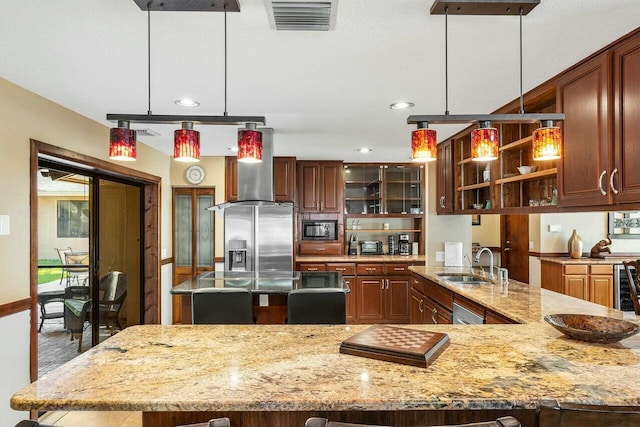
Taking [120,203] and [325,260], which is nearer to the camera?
[120,203]

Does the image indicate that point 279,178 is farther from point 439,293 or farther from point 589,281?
point 589,281

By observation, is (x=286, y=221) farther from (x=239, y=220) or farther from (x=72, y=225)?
(x=72, y=225)

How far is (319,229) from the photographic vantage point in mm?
6242

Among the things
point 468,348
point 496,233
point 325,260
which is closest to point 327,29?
point 468,348

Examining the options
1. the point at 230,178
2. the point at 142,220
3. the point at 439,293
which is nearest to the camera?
the point at 439,293

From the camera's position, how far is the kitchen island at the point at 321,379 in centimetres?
120

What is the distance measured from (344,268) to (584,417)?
4.70 m

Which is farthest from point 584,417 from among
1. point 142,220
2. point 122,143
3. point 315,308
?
point 142,220

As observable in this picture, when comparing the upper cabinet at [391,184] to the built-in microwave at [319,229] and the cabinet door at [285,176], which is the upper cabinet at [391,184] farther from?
the cabinet door at [285,176]

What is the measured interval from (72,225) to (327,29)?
3.14 m

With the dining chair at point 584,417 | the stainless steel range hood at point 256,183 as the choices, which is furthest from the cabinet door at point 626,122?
the stainless steel range hood at point 256,183

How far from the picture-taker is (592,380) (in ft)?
4.37

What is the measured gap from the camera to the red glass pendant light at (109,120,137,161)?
1.87 meters

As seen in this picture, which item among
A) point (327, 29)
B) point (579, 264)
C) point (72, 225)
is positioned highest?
point (327, 29)
